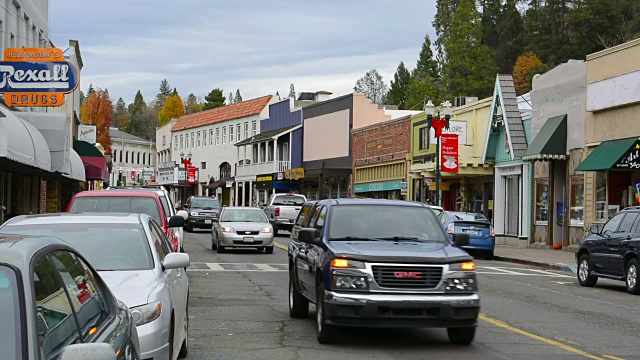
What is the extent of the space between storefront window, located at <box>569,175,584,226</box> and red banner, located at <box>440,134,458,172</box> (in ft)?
21.4

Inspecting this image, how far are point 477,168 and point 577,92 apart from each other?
8898mm

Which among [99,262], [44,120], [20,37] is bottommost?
[99,262]

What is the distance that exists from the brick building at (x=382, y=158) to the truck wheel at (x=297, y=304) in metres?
34.5

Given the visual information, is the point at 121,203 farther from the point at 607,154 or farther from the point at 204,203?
the point at 204,203

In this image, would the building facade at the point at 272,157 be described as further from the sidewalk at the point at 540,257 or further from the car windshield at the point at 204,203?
the sidewalk at the point at 540,257

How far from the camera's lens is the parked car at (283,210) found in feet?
129

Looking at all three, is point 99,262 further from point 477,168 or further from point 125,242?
point 477,168

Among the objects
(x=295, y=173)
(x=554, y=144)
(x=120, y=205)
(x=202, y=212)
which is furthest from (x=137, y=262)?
(x=295, y=173)

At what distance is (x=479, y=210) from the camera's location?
42.1m

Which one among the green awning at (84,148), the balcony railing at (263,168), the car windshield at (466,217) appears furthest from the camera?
the balcony railing at (263,168)

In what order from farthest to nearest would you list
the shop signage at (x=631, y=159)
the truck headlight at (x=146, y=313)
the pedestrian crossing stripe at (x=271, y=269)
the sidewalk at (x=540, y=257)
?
the shop signage at (x=631, y=159), the sidewalk at (x=540, y=257), the pedestrian crossing stripe at (x=271, y=269), the truck headlight at (x=146, y=313)

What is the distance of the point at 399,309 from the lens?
388 inches

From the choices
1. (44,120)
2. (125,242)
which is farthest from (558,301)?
(44,120)

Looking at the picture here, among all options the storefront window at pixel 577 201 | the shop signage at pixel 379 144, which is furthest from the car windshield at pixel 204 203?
the storefront window at pixel 577 201
